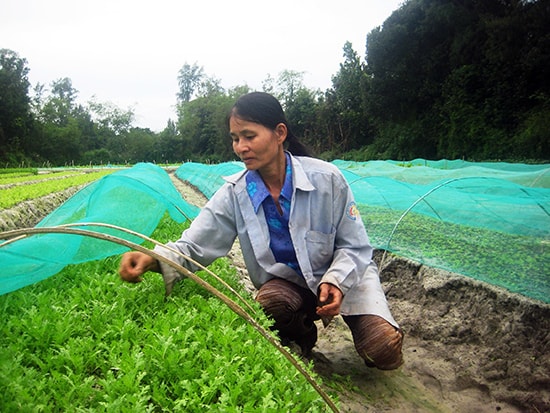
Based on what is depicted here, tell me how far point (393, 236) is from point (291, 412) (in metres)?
3.48

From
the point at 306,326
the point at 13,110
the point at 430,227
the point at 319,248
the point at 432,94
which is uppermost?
the point at 13,110

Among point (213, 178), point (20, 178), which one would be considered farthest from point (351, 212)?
point (20, 178)

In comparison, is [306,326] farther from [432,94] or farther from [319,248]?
[432,94]

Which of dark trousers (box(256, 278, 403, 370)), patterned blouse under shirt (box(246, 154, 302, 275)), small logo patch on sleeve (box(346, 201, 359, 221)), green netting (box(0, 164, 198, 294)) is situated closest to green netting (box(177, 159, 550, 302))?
dark trousers (box(256, 278, 403, 370))

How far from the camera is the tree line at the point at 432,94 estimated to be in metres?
17.3

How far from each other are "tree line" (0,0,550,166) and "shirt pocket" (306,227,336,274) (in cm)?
347

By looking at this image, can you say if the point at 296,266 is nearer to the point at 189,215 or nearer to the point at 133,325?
the point at 133,325

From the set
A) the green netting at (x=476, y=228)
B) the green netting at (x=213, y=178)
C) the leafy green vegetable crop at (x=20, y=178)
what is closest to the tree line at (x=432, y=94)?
the green netting at (x=476, y=228)

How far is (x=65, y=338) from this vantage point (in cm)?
189

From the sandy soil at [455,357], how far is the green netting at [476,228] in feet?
1.04

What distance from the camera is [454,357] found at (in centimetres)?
337

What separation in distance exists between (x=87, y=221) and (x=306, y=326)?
1.56m

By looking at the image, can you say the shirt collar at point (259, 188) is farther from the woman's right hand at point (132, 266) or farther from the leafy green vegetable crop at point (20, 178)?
the leafy green vegetable crop at point (20, 178)

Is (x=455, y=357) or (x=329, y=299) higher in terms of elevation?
(x=329, y=299)
